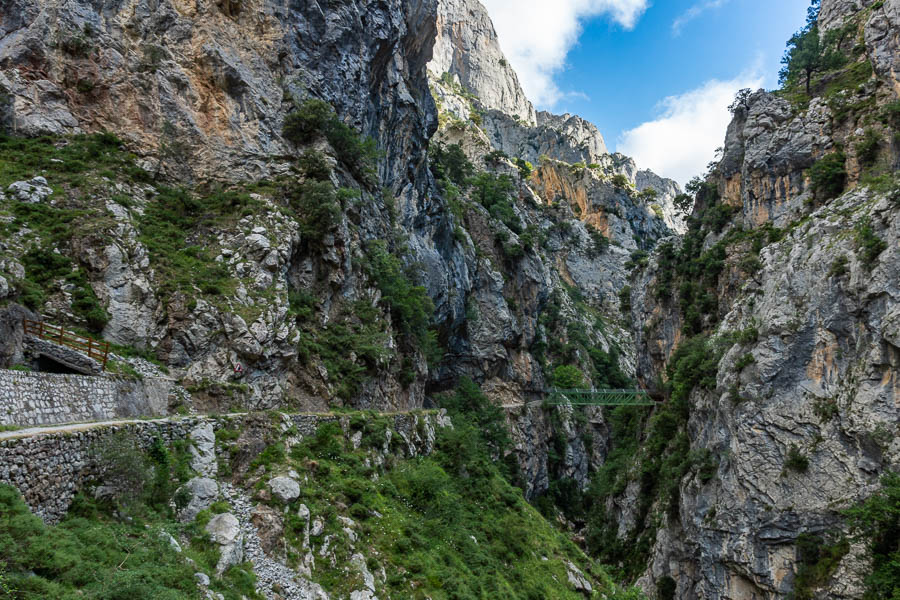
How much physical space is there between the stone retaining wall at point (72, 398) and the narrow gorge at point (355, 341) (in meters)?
0.09

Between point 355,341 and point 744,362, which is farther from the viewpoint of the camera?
point 744,362

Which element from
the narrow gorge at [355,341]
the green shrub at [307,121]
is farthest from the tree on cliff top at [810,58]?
the green shrub at [307,121]

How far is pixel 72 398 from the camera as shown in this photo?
12.1 meters

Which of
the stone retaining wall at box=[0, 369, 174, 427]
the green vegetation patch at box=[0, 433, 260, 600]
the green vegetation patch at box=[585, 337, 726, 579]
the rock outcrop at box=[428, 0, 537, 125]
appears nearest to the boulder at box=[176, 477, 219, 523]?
the green vegetation patch at box=[0, 433, 260, 600]

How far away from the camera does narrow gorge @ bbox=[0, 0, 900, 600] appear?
1106 cm

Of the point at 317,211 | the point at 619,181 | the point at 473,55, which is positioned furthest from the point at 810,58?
the point at 473,55

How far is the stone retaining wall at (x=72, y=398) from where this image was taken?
1046 cm

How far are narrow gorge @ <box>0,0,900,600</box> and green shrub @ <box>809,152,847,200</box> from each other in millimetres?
173

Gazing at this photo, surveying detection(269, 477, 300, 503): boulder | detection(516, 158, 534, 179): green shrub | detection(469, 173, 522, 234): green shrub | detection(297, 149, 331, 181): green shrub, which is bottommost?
detection(269, 477, 300, 503): boulder

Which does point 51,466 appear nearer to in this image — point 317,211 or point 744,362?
point 317,211

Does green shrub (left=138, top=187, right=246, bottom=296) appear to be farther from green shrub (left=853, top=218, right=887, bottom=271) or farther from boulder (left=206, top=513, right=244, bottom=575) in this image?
green shrub (left=853, top=218, right=887, bottom=271)

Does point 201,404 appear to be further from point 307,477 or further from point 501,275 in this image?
point 501,275

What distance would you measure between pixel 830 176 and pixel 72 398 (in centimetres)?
4048

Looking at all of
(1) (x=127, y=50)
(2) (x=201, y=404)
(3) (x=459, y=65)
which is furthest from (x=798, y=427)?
(3) (x=459, y=65)
